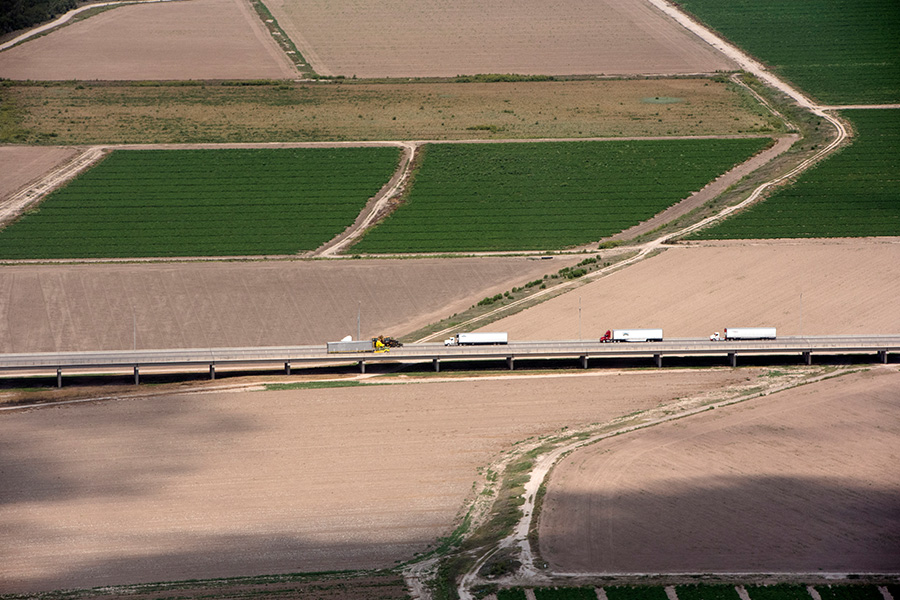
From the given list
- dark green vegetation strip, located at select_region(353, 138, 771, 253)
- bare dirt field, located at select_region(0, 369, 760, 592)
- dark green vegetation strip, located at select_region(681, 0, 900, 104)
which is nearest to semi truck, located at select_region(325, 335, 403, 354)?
bare dirt field, located at select_region(0, 369, 760, 592)

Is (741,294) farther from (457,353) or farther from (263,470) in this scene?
(263,470)

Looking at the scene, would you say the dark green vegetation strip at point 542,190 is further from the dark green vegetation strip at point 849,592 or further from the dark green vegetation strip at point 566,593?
the dark green vegetation strip at point 849,592

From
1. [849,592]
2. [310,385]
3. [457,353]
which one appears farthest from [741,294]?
[849,592]

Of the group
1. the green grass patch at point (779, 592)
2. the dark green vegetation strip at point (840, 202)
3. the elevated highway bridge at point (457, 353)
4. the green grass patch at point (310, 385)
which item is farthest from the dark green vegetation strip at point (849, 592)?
the dark green vegetation strip at point (840, 202)

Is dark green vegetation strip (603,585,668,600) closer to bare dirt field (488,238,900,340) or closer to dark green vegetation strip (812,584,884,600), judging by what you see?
dark green vegetation strip (812,584,884,600)

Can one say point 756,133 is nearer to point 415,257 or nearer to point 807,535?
point 415,257

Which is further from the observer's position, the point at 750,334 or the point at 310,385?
the point at 750,334
